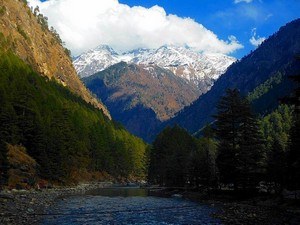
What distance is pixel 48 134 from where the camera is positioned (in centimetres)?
10369

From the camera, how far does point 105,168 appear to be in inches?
6585

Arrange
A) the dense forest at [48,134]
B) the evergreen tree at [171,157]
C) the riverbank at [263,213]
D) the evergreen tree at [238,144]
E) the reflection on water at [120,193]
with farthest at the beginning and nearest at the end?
the evergreen tree at [171,157] → the dense forest at [48,134] → the reflection on water at [120,193] → the evergreen tree at [238,144] → the riverbank at [263,213]

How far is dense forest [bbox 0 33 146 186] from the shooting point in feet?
310

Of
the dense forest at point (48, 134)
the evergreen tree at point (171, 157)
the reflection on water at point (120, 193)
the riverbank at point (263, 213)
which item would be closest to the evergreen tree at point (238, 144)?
the riverbank at point (263, 213)

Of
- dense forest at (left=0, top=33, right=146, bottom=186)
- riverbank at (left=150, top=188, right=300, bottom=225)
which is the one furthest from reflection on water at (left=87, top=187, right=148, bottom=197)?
riverbank at (left=150, top=188, right=300, bottom=225)

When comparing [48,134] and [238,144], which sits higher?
[48,134]

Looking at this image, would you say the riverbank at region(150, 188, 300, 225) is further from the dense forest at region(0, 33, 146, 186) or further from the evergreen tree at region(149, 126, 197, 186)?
the dense forest at region(0, 33, 146, 186)

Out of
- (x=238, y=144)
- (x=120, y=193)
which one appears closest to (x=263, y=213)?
(x=238, y=144)

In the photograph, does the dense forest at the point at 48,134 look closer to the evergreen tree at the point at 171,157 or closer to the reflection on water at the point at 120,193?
the reflection on water at the point at 120,193

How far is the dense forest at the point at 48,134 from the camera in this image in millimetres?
94625

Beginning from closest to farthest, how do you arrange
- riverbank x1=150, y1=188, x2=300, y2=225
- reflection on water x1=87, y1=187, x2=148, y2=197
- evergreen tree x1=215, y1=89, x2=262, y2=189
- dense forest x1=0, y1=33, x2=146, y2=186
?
riverbank x1=150, y1=188, x2=300, y2=225, evergreen tree x1=215, y1=89, x2=262, y2=189, reflection on water x1=87, y1=187, x2=148, y2=197, dense forest x1=0, y1=33, x2=146, y2=186

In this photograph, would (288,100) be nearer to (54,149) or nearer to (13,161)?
(13,161)

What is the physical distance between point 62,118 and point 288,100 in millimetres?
109119

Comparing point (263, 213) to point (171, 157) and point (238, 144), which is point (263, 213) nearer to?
point (238, 144)
